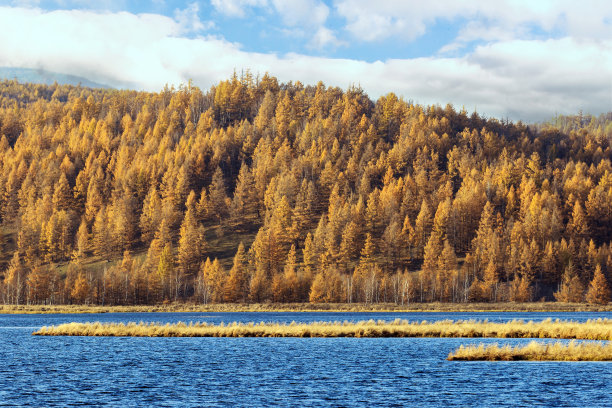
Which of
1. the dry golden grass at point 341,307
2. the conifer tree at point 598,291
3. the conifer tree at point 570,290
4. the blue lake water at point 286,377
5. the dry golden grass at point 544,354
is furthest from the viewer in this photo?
the conifer tree at point 570,290

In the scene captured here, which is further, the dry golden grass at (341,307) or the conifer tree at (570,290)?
the conifer tree at (570,290)

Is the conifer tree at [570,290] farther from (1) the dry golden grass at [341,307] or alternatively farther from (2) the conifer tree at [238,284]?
(2) the conifer tree at [238,284]

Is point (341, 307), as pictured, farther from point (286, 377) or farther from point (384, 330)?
point (286, 377)

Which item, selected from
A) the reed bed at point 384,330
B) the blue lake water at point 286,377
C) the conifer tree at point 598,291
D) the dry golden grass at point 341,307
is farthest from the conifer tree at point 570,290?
the blue lake water at point 286,377

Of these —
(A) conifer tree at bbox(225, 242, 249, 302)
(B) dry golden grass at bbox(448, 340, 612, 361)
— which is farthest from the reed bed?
(A) conifer tree at bbox(225, 242, 249, 302)

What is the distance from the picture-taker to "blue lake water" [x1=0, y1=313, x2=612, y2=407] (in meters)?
35.9

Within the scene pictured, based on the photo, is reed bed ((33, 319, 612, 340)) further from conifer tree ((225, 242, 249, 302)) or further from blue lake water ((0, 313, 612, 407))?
conifer tree ((225, 242, 249, 302))

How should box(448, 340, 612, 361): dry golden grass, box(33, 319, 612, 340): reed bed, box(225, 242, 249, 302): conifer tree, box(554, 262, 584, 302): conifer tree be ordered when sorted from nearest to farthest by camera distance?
box(448, 340, 612, 361): dry golden grass, box(33, 319, 612, 340): reed bed, box(554, 262, 584, 302): conifer tree, box(225, 242, 249, 302): conifer tree

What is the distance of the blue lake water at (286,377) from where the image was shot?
3594 centimetres

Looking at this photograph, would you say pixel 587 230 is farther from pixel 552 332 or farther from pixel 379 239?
pixel 552 332

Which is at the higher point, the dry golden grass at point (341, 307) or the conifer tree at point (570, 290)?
the conifer tree at point (570, 290)

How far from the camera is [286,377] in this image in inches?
1751

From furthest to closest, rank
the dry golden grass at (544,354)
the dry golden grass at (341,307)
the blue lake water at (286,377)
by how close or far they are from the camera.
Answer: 1. the dry golden grass at (341,307)
2. the dry golden grass at (544,354)
3. the blue lake water at (286,377)

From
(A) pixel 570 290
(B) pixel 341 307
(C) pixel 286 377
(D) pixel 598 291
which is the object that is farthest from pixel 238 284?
(C) pixel 286 377
